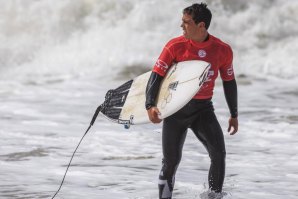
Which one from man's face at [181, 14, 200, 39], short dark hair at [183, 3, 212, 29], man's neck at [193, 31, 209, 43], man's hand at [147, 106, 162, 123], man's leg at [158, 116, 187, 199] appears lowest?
man's leg at [158, 116, 187, 199]

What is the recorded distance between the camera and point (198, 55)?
450 cm

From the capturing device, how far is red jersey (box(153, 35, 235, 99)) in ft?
14.7

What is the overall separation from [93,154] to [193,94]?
109 inches

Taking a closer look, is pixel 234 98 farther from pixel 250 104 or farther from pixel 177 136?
pixel 250 104

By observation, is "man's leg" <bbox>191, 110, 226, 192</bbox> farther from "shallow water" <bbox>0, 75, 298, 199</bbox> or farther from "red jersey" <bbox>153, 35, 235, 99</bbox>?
"shallow water" <bbox>0, 75, 298, 199</bbox>

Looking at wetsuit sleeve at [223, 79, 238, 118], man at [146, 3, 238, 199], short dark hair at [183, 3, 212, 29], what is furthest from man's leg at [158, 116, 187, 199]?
short dark hair at [183, 3, 212, 29]

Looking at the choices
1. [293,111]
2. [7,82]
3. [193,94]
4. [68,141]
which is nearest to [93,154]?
[68,141]

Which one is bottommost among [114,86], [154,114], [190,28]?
[154,114]

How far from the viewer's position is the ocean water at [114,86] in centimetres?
595

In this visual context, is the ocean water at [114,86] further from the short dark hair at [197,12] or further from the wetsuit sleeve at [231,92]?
the short dark hair at [197,12]

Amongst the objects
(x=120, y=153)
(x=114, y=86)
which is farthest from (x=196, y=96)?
(x=114, y=86)

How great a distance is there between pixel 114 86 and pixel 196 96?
8204mm

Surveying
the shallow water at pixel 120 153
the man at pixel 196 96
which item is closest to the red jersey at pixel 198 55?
the man at pixel 196 96

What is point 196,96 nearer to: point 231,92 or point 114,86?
point 231,92
